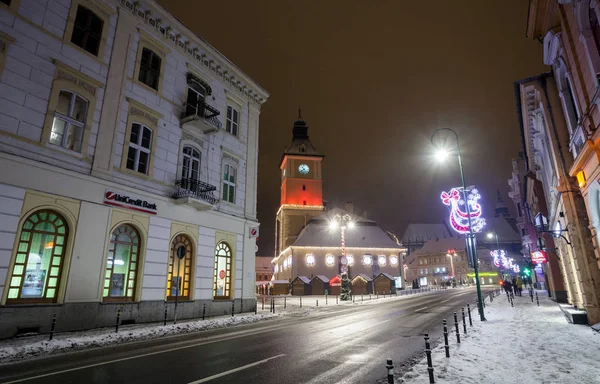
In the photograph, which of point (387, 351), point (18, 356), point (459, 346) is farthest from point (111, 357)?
point (459, 346)

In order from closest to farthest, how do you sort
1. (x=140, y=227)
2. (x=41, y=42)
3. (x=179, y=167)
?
(x=41, y=42) → (x=140, y=227) → (x=179, y=167)

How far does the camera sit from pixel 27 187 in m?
12.3

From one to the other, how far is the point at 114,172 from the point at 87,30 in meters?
7.08

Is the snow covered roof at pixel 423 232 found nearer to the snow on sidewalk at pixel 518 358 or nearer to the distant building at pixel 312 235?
the distant building at pixel 312 235

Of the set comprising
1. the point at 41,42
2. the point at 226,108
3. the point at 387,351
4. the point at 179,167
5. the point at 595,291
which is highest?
the point at 226,108

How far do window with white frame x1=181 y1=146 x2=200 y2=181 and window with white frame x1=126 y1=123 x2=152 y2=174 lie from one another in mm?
2298

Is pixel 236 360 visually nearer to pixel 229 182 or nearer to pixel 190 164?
pixel 190 164

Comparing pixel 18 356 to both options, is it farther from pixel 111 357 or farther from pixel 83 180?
pixel 83 180

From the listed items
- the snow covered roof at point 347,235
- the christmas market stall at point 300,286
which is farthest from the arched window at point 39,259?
the snow covered roof at point 347,235

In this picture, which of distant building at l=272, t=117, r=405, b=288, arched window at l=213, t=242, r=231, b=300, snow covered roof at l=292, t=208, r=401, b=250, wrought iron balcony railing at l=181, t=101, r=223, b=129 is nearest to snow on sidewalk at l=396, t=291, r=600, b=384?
arched window at l=213, t=242, r=231, b=300

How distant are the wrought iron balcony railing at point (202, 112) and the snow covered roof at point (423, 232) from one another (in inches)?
4766

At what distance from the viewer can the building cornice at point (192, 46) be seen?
59.5ft

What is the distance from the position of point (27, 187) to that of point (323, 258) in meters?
48.6

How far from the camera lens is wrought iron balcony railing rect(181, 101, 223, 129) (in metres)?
19.7
